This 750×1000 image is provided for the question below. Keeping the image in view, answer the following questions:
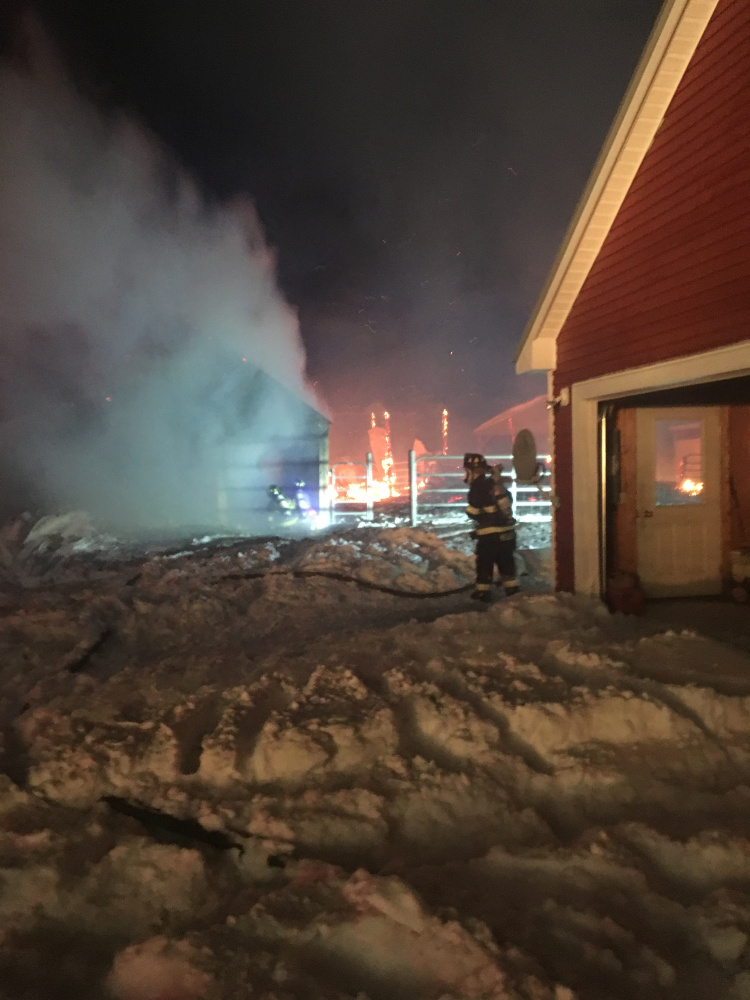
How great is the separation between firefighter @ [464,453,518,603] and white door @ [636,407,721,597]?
4.59 ft

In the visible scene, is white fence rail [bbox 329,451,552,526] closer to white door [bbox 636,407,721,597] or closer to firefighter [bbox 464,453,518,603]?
firefighter [bbox 464,453,518,603]

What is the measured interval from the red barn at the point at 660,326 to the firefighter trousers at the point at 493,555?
0.59 metres

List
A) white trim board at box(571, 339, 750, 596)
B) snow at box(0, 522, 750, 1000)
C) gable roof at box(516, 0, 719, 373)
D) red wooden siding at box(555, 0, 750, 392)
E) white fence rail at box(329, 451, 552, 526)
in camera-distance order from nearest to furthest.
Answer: snow at box(0, 522, 750, 1000) → red wooden siding at box(555, 0, 750, 392) → gable roof at box(516, 0, 719, 373) → white trim board at box(571, 339, 750, 596) → white fence rail at box(329, 451, 552, 526)

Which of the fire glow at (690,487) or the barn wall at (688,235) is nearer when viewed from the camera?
the barn wall at (688,235)

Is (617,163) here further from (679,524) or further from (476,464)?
(679,524)

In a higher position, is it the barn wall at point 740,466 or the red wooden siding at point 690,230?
the red wooden siding at point 690,230

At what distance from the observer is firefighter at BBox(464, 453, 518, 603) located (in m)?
7.52

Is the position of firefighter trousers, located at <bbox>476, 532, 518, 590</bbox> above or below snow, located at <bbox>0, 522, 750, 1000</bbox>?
above

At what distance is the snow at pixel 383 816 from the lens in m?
2.41

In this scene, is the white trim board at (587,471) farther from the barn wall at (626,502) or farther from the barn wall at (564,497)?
the barn wall at (626,502)

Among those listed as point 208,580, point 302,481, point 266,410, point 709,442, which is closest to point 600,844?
point 709,442

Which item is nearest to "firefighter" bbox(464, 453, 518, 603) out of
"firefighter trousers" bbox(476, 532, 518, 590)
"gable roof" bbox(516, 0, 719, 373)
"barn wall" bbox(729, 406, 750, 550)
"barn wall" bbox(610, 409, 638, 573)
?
"firefighter trousers" bbox(476, 532, 518, 590)

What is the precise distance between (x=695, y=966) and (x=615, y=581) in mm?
4747

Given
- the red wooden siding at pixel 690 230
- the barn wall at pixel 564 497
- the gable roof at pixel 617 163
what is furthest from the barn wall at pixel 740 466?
the gable roof at pixel 617 163
